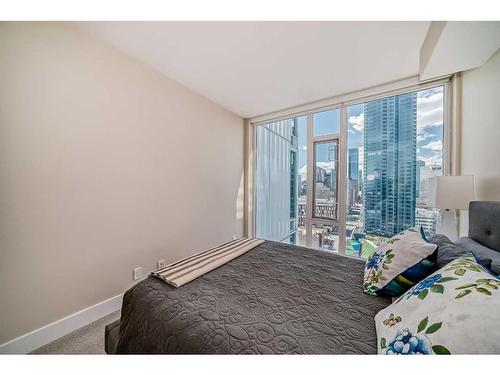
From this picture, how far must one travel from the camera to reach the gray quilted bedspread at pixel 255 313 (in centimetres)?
71

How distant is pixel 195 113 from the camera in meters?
2.58

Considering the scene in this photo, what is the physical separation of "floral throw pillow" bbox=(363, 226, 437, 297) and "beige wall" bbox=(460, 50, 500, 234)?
3.23ft

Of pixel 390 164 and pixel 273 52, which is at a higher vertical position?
pixel 273 52

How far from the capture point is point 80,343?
141 centimetres

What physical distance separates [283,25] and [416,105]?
1.97 m

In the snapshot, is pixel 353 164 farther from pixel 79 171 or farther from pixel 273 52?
pixel 79 171

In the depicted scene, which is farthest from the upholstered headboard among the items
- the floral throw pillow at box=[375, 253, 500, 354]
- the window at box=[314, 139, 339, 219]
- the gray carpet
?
the gray carpet


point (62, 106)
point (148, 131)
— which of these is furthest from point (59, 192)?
point (148, 131)

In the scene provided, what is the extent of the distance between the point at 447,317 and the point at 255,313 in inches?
25.9

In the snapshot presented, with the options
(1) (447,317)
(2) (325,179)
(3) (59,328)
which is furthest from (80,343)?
(2) (325,179)

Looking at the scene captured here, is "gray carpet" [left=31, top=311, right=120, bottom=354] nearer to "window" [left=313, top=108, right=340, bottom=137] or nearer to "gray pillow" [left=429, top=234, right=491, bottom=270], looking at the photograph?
"gray pillow" [left=429, top=234, right=491, bottom=270]
